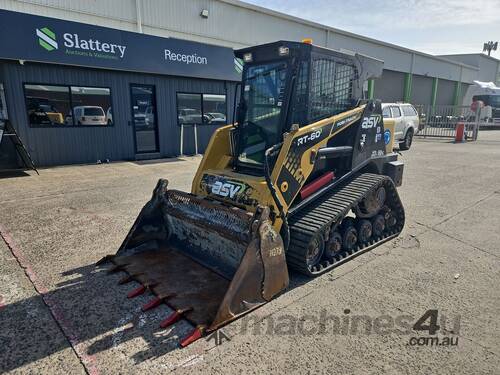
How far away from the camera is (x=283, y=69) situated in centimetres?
436

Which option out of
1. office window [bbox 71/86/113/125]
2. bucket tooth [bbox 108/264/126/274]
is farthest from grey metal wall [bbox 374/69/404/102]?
bucket tooth [bbox 108/264/126/274]

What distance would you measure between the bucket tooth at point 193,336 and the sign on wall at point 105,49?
1008 centimetres

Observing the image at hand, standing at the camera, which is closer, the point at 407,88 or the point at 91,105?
the point at 91,105

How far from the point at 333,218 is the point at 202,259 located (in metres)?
1.65

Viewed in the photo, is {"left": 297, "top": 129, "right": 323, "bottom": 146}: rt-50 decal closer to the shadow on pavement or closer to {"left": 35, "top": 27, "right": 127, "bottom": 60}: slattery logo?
the shadow on pavement

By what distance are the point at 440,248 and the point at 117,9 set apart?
1468cm

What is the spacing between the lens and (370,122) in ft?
17.0

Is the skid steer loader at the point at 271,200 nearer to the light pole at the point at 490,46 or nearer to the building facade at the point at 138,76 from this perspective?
the building facade at the point at 138,76

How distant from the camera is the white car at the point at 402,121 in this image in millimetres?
15174

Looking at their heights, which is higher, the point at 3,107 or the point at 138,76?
the point at 138,76

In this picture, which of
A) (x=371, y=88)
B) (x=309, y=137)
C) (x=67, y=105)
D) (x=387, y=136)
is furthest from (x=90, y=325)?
(x=371, y=88)

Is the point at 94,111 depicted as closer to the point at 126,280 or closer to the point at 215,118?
the point at 215,118

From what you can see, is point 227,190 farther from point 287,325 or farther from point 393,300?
point 393,300

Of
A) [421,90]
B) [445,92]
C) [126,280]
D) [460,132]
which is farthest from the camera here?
[445,92]
